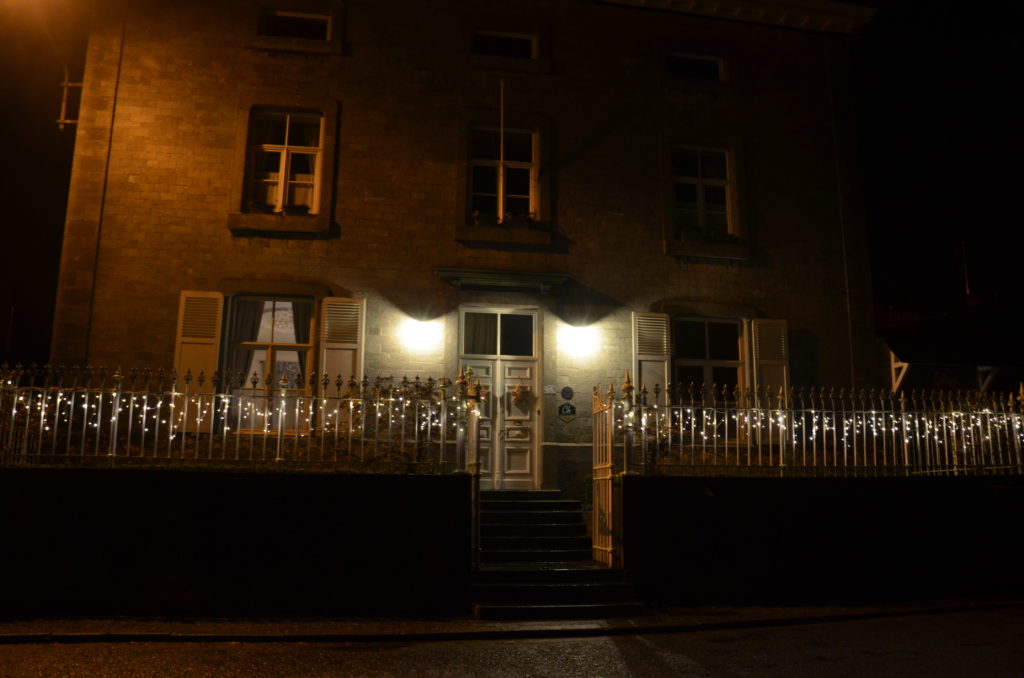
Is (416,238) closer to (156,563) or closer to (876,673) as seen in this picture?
(156,563)

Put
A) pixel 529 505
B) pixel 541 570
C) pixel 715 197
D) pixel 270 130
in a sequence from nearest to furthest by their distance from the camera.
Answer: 1. pixel 541 570
2. pixel 529 505
3. pixel 270 130
4. pixel 715 197

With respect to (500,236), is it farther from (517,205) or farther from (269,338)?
(269,338)

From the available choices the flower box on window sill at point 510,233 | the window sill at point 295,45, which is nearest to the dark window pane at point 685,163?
the flower box on window sill at point 510,233

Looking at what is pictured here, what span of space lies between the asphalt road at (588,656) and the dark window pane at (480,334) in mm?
5231

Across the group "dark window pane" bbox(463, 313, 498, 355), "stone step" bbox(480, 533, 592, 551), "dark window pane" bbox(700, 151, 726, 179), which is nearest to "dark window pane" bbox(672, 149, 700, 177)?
"dark window pane" bbox(700, 151, 726, 179)

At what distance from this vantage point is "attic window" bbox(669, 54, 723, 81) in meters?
13.4

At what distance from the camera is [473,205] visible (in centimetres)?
1232

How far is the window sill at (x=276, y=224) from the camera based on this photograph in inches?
449

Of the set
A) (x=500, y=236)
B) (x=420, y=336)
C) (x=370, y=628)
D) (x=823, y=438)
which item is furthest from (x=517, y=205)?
(x=370, y=628)

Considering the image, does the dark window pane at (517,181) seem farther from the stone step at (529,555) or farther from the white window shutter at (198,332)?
the stone step at (529,555)

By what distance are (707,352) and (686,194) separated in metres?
2.63

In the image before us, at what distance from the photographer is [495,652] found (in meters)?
6.70

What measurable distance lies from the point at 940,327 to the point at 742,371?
18.9 feet

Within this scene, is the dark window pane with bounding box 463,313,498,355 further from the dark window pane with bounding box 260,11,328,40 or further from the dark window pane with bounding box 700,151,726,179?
the dark window pane with bounding box 260,11,328,40
